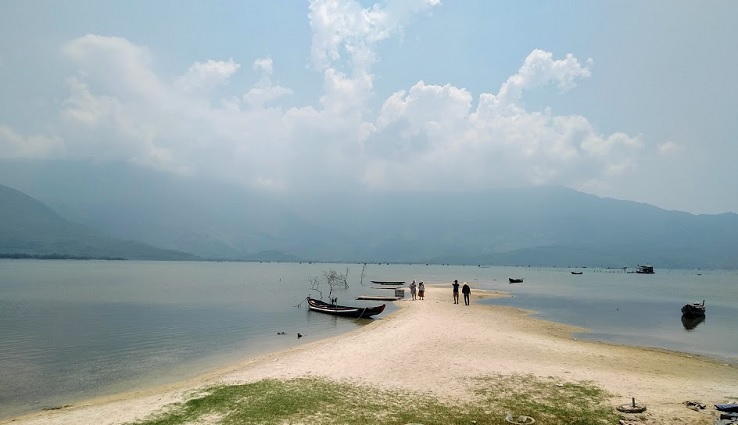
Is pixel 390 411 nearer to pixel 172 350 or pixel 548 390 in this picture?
pixel 548 390

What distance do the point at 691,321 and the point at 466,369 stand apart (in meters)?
43.2

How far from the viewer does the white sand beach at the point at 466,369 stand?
51.7 feet

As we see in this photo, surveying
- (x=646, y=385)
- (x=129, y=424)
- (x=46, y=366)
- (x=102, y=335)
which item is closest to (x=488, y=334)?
(x=646, y=385)

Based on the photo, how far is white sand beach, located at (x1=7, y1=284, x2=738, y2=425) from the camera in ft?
51.7

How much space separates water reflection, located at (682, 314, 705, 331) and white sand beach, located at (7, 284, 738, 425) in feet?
67.8

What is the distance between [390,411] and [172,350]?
23.3 meters

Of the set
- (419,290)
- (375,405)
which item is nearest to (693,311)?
(419,290)

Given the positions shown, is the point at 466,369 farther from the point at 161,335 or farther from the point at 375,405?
the point at 161,335

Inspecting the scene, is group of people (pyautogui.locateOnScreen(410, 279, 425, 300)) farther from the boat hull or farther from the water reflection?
the boat hull

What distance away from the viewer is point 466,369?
1959 centimetres

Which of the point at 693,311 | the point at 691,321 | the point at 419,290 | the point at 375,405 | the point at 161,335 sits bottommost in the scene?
the point at 161,335

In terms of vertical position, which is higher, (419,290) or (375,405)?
A: (419,290)

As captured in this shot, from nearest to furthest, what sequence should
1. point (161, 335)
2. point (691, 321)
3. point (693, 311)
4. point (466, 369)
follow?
point (466, 369) → point (161, 335) → point (691, 321) → point (693, 311)

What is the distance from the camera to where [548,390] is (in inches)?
650
